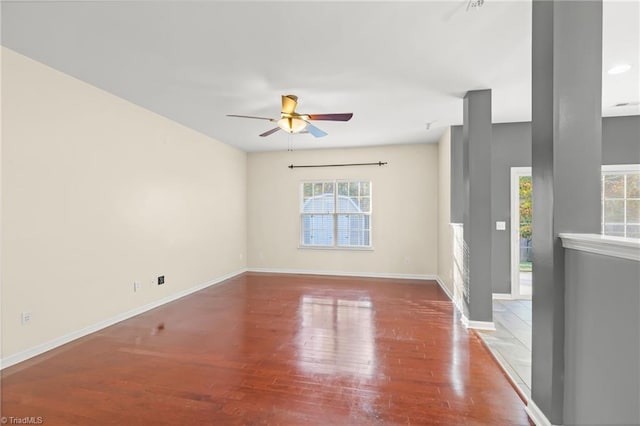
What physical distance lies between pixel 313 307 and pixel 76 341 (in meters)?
2.64

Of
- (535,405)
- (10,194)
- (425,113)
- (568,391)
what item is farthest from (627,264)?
(10,194)

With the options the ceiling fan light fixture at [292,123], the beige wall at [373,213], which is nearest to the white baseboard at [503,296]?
the beige wall at [373,213]

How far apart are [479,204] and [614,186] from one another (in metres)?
2.64

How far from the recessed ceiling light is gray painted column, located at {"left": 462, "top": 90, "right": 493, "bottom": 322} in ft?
3.53

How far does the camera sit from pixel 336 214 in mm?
6512

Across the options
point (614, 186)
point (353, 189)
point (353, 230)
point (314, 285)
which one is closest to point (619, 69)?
point (614, 186)

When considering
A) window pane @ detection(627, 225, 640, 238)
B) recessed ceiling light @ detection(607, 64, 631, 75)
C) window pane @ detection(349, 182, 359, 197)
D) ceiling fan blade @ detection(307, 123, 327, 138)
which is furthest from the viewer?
window pane @ detection(349, 182, 359, 197)

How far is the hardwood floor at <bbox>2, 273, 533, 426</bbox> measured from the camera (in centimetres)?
197

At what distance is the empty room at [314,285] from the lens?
1.70m

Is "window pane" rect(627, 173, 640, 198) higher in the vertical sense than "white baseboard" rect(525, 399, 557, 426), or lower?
higher

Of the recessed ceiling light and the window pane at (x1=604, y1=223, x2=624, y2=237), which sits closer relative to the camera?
the recessed ceiling light

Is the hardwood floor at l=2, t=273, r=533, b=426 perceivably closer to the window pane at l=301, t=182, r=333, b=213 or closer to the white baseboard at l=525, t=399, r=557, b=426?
the white baseboard at l=525, t=399, r=557, b=426

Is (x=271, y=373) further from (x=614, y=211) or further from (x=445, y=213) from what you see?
(x=614, y=211)

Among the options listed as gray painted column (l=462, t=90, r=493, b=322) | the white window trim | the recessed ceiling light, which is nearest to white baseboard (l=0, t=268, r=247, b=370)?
the white window trim
